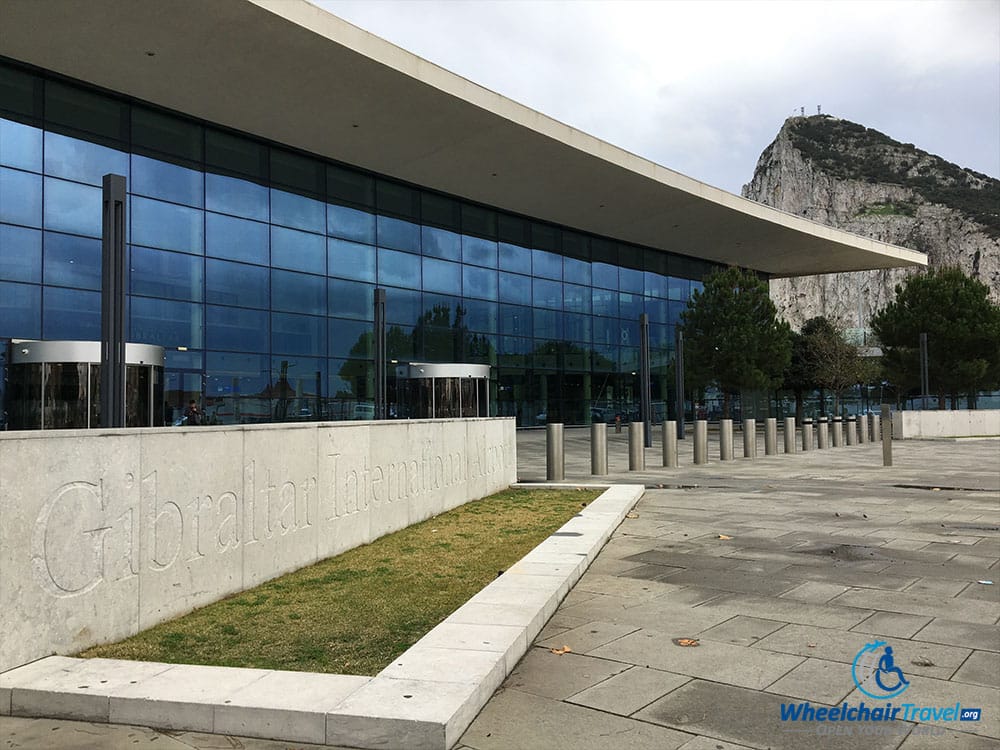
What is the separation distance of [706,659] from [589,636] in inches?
33.4

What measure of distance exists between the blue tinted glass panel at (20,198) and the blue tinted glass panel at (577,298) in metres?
22.6

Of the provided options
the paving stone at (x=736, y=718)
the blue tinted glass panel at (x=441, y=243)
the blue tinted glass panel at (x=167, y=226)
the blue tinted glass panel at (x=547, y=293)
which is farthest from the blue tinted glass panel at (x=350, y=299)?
the paving stone at (x=736, y=718)

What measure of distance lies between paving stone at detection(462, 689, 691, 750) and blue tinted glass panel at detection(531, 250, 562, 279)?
107 feet

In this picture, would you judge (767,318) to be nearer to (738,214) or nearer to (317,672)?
(738,214)

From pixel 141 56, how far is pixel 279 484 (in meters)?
17.0

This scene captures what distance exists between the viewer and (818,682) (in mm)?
4309

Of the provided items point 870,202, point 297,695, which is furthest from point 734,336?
point 870,202

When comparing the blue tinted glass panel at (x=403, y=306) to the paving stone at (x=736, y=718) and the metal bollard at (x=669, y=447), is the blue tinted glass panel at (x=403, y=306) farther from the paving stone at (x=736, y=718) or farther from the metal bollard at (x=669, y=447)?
the paving stone at (x=736, y=718)

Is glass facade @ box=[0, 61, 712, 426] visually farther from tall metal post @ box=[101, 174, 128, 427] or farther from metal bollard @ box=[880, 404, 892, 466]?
metal bollard @ box=[880, 404, 892, 466]

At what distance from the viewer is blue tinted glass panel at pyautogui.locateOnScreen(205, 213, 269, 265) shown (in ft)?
78.4

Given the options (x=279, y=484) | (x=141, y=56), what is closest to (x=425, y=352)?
(x=141, y=56)

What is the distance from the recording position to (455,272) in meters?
32.4

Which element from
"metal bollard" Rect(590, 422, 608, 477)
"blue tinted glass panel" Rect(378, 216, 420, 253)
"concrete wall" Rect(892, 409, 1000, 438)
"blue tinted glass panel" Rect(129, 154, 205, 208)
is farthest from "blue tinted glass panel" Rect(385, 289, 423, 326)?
"concrete wall" Rect(892, 409, 1000, 438)

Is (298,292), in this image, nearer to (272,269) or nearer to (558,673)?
(272,269)
